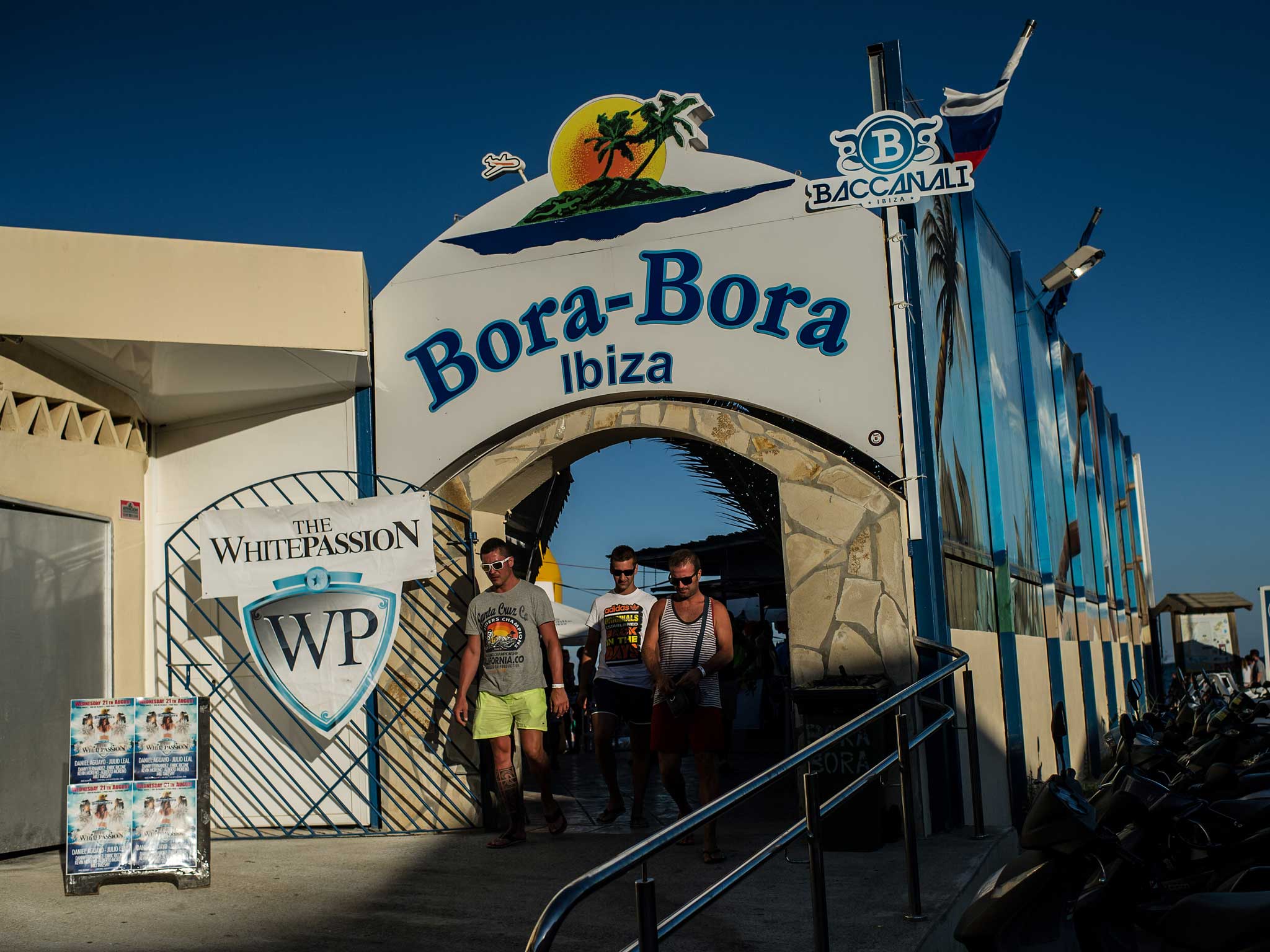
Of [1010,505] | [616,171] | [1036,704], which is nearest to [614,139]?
[616,171]

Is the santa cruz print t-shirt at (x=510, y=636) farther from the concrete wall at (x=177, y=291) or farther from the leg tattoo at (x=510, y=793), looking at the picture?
the concrete wall at (x=177, y=291)

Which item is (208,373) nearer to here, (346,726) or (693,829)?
(346,726)

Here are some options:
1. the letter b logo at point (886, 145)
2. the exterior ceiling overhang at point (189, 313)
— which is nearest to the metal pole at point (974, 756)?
the letter b logo at point (886, 145)

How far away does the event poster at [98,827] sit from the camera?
218 inches

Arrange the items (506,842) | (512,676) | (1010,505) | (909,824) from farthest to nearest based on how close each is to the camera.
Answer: (1010,505)
(512,676)
(506,842)
(909,824)

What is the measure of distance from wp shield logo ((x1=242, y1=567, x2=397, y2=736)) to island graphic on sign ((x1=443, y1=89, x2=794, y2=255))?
260cm

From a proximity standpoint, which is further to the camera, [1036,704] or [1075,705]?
[1075,705]

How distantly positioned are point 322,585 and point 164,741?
6.48ft

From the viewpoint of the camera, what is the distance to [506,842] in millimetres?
6633

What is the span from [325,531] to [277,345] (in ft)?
3.99

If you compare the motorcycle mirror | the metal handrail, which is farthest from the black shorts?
the motorcycle mirror

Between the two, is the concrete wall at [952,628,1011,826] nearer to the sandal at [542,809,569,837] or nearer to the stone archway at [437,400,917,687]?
the stone archway at [437,400,917,687]

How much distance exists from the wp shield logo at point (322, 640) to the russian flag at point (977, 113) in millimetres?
5115

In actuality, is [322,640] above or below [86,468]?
below
